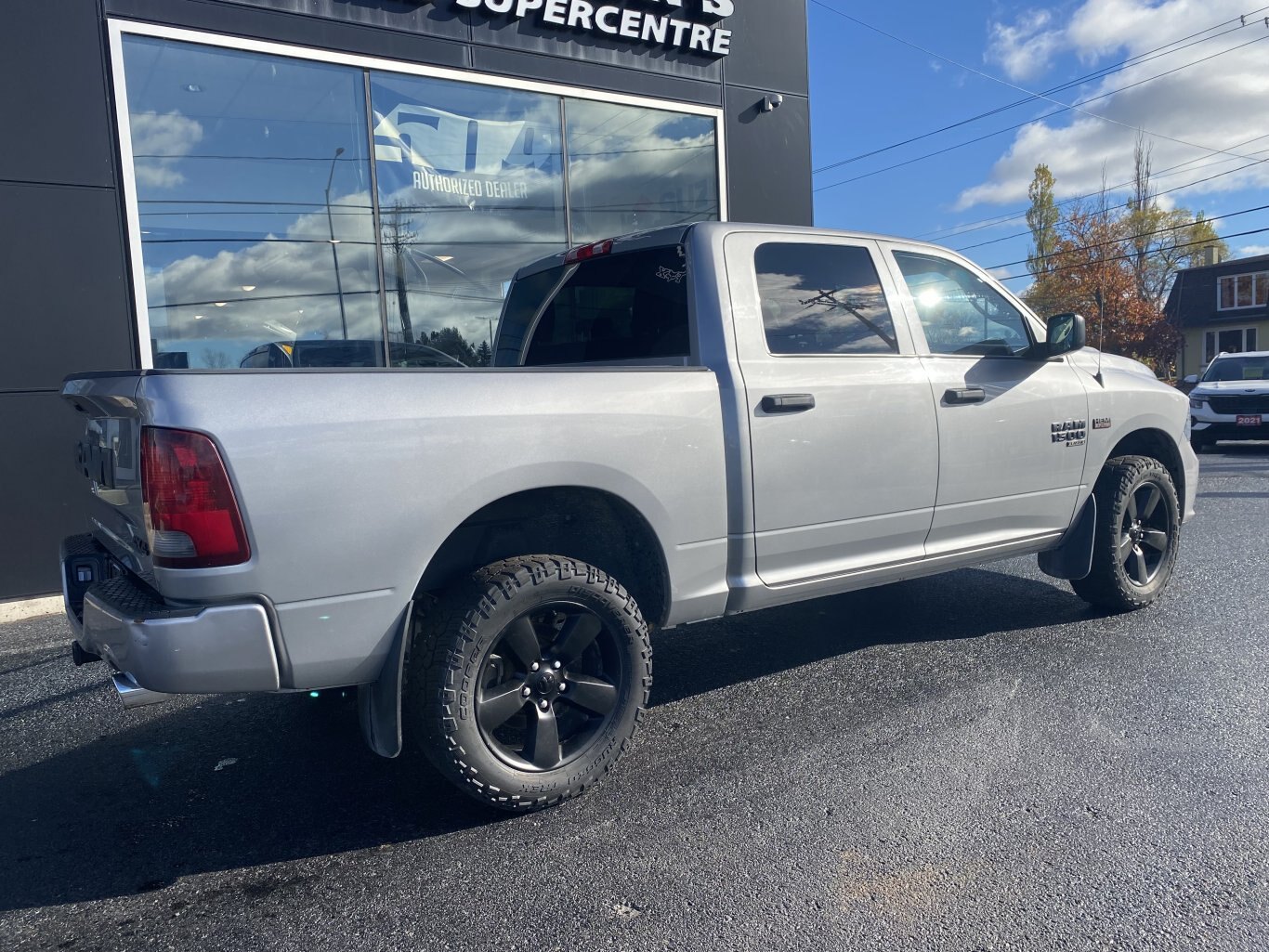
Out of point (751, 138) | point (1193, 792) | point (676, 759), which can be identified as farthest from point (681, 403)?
point (751, 138)

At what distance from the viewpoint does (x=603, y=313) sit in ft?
14.1

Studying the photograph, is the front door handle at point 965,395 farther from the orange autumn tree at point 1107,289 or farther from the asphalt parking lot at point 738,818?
the orange autumn tree at point 1107,289

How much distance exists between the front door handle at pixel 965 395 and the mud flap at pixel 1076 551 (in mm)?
1063

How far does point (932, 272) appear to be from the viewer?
4.43m

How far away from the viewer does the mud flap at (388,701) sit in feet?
9.24

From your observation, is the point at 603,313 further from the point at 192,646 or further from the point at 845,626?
the point at 192,646

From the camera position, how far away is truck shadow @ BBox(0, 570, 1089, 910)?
2900 millimetres

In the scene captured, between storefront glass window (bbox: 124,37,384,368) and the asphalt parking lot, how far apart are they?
3529mm

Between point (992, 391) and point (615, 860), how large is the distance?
2.77 m

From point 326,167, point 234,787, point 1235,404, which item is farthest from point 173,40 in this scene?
point 1235,404

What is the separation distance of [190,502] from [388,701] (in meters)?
0.84

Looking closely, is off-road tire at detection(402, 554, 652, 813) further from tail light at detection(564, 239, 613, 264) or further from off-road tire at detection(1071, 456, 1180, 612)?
off-road tire at detection(1071, 456, 1180, 612)

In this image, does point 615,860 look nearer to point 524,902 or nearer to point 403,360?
point 524,902

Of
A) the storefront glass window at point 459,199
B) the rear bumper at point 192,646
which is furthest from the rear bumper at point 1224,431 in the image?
the rear bumper at point 192,646
